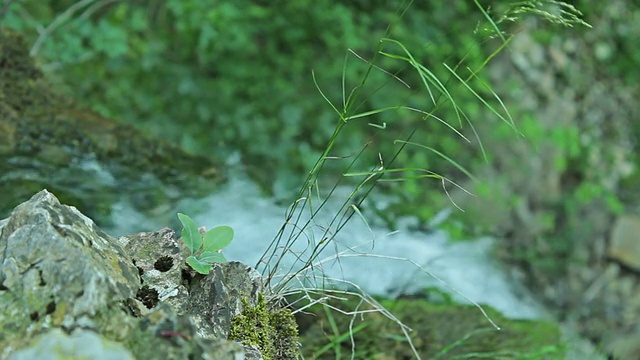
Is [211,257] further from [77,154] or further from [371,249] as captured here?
[77,154]

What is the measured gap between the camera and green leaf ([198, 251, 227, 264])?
1.43 metres

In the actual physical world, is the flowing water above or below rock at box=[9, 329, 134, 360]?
below

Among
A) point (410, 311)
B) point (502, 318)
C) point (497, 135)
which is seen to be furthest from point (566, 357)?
point (497, 135)

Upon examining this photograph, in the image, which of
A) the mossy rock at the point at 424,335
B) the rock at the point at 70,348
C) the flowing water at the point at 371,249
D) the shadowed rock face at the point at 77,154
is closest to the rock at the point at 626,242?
the flowing water at the point at 371,249

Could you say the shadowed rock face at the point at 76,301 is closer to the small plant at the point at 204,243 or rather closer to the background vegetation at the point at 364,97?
the small plant at the point at 204,243

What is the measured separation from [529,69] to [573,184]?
838mm

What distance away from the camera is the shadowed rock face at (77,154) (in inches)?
96.4

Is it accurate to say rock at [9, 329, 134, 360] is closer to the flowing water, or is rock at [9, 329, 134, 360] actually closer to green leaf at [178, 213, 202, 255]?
green leaf at [178, 213, 202, 255]

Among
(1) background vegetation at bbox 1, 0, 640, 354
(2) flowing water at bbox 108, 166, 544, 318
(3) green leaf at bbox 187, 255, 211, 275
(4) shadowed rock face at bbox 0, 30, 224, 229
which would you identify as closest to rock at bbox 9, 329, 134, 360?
(3) green leaf at bbox 187, 255, 211, 275

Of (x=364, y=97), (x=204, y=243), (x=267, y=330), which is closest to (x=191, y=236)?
(x=204, y=243)

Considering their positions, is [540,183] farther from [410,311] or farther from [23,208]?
[23,208]

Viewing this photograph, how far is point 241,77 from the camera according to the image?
167 inches

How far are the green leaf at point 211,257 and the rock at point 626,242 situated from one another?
361 cm

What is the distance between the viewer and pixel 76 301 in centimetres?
106
